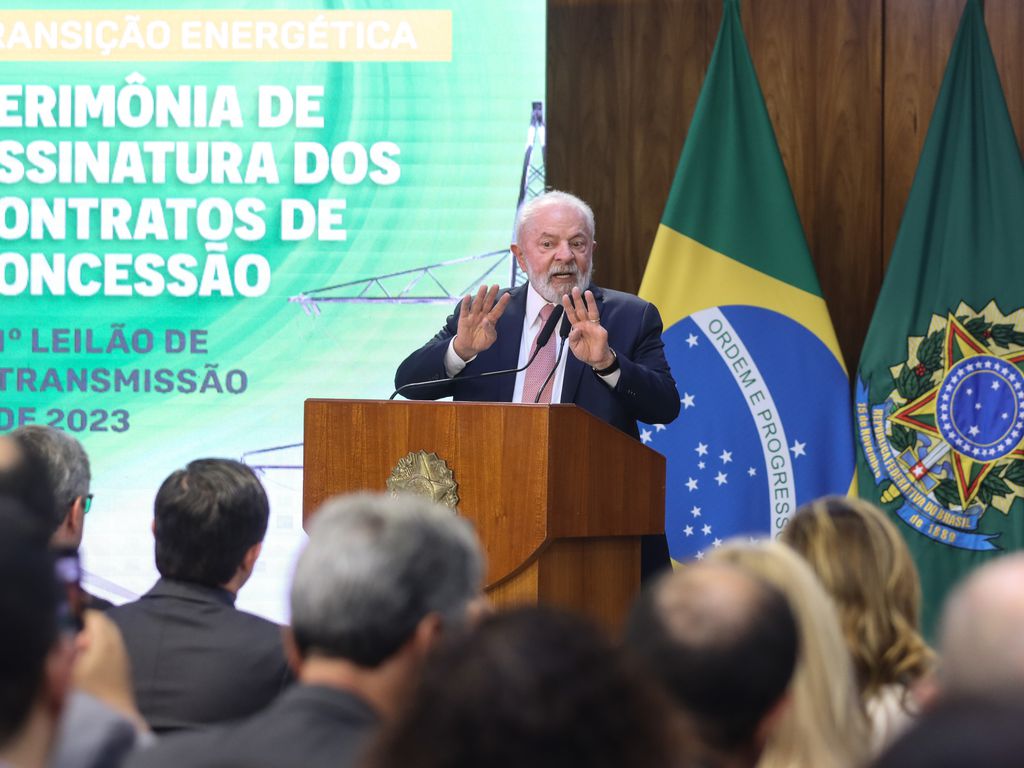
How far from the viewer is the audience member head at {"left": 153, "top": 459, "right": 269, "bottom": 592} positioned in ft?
8.19

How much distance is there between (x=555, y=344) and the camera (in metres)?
3.92

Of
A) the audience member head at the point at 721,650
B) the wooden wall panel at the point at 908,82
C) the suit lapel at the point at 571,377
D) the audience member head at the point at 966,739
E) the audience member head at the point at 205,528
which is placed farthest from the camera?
the wooden wall panel at the point at 908,82

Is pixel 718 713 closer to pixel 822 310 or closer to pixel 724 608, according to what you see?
pixel 724 608

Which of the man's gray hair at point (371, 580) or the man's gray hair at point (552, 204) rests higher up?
the man's gray hair at point (552, 204)

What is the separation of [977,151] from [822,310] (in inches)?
32.1

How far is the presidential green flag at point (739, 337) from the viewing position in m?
5.18

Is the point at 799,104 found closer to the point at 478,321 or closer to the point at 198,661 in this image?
the point at 478,321

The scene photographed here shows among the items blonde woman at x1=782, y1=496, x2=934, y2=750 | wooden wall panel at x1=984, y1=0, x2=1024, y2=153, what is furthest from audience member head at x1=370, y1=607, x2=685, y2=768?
wooden wall panel at x1=984, y1=0, x2=1024, y2=153

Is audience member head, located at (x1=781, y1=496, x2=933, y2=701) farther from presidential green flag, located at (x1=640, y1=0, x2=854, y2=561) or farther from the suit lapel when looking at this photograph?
presidential green flag, located at (x1=640, y1=0, x2=854, y2=561)

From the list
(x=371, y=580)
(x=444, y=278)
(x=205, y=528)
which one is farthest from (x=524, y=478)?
(x=444, y=278)

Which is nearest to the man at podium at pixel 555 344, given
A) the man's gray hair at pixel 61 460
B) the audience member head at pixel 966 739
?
the man's gray hair at pixel 61 460

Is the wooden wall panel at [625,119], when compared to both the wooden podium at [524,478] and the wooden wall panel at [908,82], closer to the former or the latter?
the wooden wall panel at [908,82]

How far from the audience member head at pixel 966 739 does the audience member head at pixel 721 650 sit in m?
0.56

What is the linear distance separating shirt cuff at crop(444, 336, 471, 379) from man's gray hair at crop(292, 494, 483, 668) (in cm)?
203
